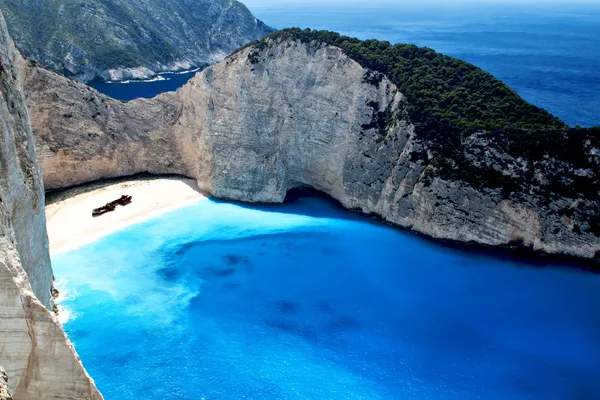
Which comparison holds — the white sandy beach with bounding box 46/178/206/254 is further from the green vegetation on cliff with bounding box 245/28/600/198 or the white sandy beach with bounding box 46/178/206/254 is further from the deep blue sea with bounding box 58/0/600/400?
the green vegetation on cliff with bounding box 245/28/600/198

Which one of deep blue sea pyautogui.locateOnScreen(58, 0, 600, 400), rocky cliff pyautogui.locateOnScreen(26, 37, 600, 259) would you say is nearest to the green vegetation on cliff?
rocky cliff pyautogui.locateOnScreen(26, 37, 600, 259)

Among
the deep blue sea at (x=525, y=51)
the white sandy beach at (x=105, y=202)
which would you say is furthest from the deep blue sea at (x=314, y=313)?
the deep blue sea at (x=525, y=51)

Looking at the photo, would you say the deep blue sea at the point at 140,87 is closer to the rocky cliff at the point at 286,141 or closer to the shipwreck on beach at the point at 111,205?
the rocky cliff at the point at 286,141

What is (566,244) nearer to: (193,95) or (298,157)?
(298,157)

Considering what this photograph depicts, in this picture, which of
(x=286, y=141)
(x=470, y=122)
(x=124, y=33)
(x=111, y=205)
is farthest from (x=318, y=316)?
(x=124, y=33)

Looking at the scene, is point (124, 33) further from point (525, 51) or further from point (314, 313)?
point (314, 313)
